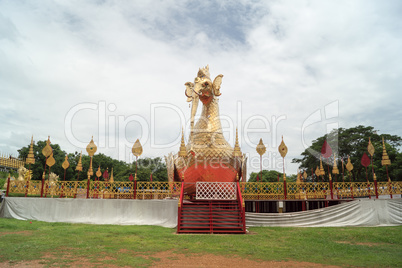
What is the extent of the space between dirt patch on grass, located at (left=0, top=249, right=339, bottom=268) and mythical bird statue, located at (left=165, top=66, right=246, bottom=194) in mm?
4994

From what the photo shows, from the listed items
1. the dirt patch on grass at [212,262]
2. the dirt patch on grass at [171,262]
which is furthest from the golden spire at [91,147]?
the dirt patch on grass at [212,262]

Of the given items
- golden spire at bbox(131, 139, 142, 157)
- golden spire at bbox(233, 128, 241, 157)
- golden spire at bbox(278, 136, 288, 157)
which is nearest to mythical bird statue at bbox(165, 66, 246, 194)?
golden spire at bbox(233, 128, 241, 157)

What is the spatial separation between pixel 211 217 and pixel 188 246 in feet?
8.28

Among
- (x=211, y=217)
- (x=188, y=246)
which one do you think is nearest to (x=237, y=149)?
(x=211, y=217)

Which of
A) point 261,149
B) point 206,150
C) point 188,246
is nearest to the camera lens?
point 188,246

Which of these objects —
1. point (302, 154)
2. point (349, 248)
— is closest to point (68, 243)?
point (349, 248)

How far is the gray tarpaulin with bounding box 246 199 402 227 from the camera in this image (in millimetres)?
9477

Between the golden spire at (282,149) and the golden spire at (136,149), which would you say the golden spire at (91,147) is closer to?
the golden spire at (136,149)

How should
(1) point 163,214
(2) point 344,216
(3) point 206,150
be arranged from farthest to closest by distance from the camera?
1. (3) point 206,150
2. (2) point 344,216
3. (1) point 163,214

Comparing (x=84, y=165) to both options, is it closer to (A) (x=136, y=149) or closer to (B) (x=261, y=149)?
(A) (x=136, y=149)

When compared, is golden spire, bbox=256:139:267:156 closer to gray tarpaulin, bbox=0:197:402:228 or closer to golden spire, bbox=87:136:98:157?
gray tarpaulin, bbox=0:197:402:228

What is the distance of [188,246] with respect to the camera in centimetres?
587

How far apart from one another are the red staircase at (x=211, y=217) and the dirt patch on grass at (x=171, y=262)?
9.82 feet

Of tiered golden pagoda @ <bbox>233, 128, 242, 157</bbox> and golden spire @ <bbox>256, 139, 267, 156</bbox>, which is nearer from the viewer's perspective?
tiered golden pagoda @ <bbox>233, 128, 242, 157</bbox>
